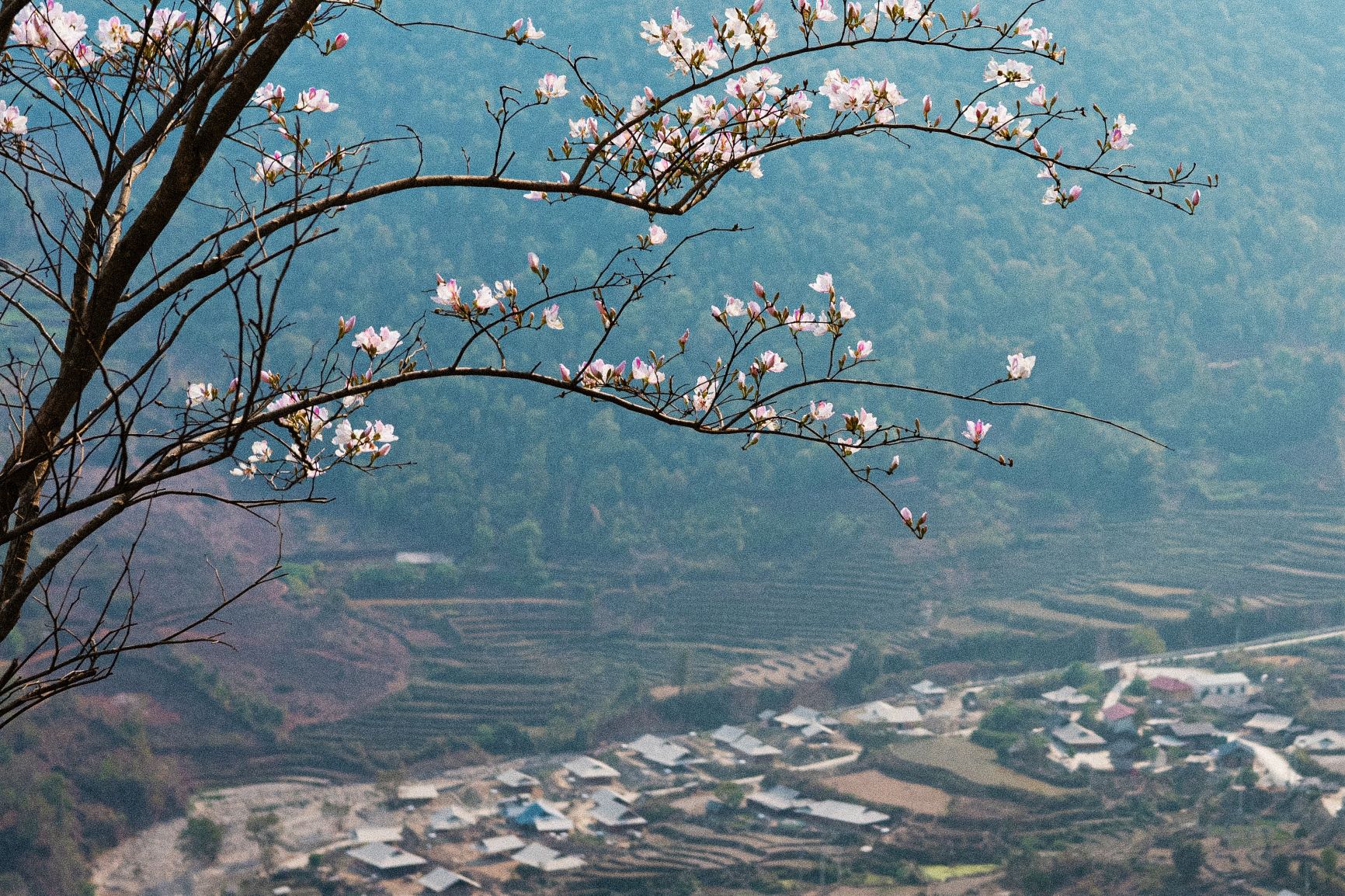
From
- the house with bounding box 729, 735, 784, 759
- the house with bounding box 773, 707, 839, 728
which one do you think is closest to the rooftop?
the house with bounding box 729, 735, 784, 759

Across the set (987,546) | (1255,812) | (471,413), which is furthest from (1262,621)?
(471,413)

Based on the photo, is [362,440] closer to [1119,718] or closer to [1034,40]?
[1034,40]

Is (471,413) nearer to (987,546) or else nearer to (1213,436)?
(987,546)

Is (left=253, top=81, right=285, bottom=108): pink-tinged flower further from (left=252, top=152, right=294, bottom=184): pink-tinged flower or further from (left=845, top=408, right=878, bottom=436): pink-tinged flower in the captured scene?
(left=845, top=408, right=878, bottom=436): pink-tinged flower

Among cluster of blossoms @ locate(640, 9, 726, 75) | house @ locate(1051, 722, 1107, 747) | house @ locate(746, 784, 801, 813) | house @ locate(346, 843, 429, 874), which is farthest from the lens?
house @ locate(1051, 722, 1107, 747)

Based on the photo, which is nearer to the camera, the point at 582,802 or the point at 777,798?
the point at 777,798

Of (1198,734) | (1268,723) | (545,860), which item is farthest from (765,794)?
(1268,723)
